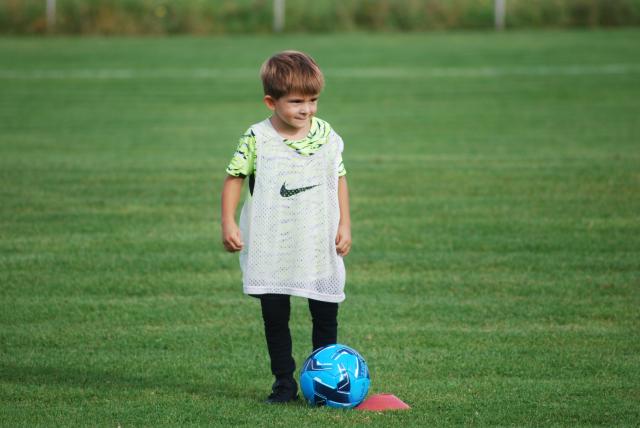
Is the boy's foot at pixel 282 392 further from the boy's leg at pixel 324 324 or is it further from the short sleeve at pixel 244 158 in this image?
the short sleeve at pixel 244 158

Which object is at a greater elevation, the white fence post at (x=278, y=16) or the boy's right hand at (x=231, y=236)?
the boy's right hand at (x=231, y=236)

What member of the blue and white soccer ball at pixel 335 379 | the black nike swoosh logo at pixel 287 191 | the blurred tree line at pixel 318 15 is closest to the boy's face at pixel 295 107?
the black nike swoosh logo at pixel 287 191

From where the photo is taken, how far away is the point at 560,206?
9.77m

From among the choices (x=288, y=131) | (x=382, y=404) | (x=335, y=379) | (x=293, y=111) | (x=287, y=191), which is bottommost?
(x=382, y=404)

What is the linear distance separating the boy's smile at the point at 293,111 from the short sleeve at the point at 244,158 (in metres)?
0.14

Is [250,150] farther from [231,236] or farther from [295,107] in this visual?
[231,236]

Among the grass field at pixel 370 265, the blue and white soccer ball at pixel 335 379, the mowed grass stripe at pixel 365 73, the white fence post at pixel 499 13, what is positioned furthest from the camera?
the white fence post at pixel 499 13

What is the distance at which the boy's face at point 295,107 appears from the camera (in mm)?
4898

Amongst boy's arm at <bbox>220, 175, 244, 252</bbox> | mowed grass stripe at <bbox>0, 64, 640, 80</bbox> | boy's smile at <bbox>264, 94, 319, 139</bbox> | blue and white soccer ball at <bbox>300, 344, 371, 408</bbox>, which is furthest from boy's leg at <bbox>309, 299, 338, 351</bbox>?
mowed grass stripe at <bbox>0, 64, 640, 80</bbox>

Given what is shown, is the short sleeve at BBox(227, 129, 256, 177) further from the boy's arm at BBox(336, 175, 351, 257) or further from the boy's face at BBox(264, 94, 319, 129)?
the boy's arm at BBox(336, 175, 351, 257)

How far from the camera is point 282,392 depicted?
5141 mm

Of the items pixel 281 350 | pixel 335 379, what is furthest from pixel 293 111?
pixel 335 379

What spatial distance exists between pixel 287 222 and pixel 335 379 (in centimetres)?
73

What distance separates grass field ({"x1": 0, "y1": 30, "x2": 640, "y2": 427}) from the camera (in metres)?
5.29
